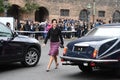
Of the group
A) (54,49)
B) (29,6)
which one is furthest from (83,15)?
(54,49)

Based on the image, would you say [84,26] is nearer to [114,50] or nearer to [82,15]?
[82,15]

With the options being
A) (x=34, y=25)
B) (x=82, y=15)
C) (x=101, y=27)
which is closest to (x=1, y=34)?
(x=101, y=27)

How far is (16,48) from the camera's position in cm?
1221

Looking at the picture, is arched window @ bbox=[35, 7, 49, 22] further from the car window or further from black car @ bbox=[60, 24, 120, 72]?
black car @ bbox=[60, 24, 120, 72]

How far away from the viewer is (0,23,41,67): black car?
462 inches

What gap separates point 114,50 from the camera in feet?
35.0

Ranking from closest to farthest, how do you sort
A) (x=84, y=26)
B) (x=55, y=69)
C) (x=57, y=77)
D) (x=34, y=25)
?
(x=57, y=77)
(x=55, y=69)
(x=34, y=25)
(x=84, y=26)

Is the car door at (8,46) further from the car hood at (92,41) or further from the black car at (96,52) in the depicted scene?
the car hood at (92,41)

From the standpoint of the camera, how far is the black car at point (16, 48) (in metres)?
11.7

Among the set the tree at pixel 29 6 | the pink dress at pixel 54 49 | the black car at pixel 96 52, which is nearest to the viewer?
the black car at pixel 96 52

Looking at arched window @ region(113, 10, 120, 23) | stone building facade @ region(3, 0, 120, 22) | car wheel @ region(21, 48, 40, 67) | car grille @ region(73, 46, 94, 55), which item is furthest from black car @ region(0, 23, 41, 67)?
arched window @ region(113, 10, 120, 23)

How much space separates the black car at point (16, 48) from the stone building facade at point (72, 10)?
2263 centimetres

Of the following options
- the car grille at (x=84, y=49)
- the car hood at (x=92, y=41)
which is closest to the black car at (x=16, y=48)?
the car hood at (x=92, y=41)

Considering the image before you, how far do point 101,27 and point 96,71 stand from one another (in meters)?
1.42
